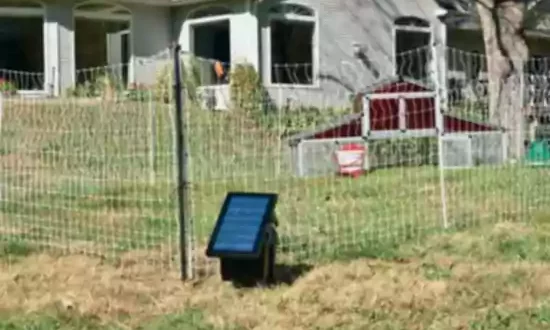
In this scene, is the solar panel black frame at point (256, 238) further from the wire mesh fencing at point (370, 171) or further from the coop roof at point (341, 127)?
the coop roof at point (341, 127)

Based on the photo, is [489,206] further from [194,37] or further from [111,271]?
[194,37]

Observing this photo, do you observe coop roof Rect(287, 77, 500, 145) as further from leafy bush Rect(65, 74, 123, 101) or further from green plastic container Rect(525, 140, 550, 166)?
leafy bush Rect(65, 74, 123, 101)

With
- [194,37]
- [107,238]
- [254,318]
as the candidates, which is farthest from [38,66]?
[254,318]

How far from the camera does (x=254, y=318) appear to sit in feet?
20.4

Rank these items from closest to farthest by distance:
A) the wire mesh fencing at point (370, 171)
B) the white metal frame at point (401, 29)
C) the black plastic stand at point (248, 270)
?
the black plastic stand at point (248, 270) < the wire mesh fencing at point (370, 171) < the white metal frame at point (401, 29)

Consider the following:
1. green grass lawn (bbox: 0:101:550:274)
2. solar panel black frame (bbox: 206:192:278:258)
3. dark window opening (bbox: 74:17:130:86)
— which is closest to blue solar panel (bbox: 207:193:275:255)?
solar panel black frame (bbox: 206:192:278:258)

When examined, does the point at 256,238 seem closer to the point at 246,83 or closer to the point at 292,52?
the point at 246,83

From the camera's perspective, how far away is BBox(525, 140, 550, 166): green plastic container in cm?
1225

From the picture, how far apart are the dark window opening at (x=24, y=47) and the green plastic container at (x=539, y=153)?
1129 cm

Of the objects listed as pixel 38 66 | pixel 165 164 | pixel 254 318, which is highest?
pixel 38 66

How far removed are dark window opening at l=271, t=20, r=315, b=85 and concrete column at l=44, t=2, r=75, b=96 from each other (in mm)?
4181

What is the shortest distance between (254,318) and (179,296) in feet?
2.70

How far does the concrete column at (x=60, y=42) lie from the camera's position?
836 inches

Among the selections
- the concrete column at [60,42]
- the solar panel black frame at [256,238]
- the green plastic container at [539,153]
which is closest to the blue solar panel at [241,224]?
the solar panel black frame at [256,238]
